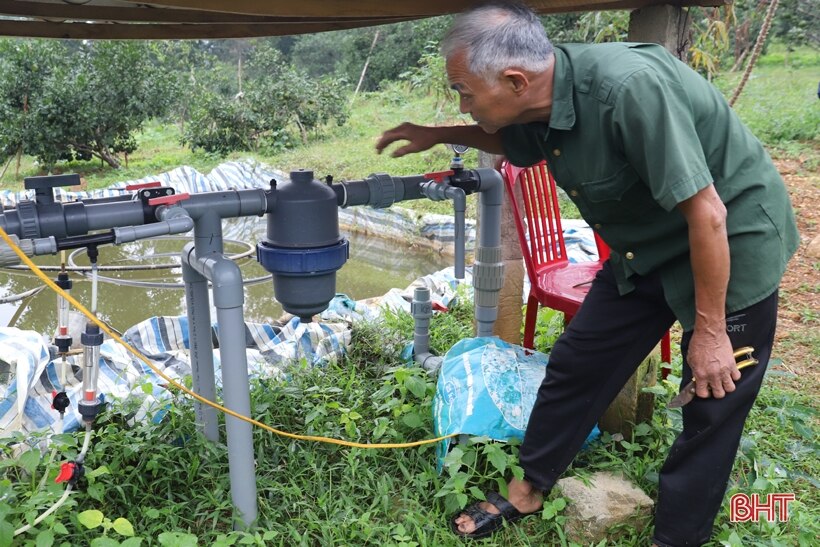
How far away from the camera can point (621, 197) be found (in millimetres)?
1578

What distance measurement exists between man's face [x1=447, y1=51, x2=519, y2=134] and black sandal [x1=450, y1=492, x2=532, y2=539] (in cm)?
106

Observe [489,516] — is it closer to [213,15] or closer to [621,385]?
[621,385]

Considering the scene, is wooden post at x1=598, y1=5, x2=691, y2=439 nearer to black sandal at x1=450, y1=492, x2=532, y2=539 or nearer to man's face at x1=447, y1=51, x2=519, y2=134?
black sandal at x1=450, y1=492, x2=532, y2=539

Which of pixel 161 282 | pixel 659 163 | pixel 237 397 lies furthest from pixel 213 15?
pixel 161 282

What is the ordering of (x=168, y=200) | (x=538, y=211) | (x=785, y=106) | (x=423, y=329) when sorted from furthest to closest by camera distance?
1. (x=785, y=106)
2. (x=538, y=211)
3. (x=423, y=329)
4. (x=168, y=200)

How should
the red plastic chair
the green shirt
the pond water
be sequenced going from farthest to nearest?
1. the pond water
2. the red plastic chair
3. the green shirt

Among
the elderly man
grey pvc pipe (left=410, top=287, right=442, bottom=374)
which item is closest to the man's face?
the elderly man

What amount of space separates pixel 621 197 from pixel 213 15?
1.20 metres

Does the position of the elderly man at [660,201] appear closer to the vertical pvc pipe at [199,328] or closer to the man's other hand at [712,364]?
the man's other hand at [712,364]

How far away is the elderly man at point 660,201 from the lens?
1.40 meters

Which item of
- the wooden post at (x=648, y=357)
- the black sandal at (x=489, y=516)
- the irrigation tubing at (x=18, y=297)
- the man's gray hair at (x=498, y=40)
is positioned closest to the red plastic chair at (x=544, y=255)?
the wooden post at (x=648, y=357)

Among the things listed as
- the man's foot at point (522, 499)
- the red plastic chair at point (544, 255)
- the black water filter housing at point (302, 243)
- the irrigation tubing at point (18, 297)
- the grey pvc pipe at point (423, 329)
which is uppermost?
the black water filter housing at point (302, 243)

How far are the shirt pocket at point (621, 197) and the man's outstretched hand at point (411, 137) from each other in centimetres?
49

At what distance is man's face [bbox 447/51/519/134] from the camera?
1492 millimetres
